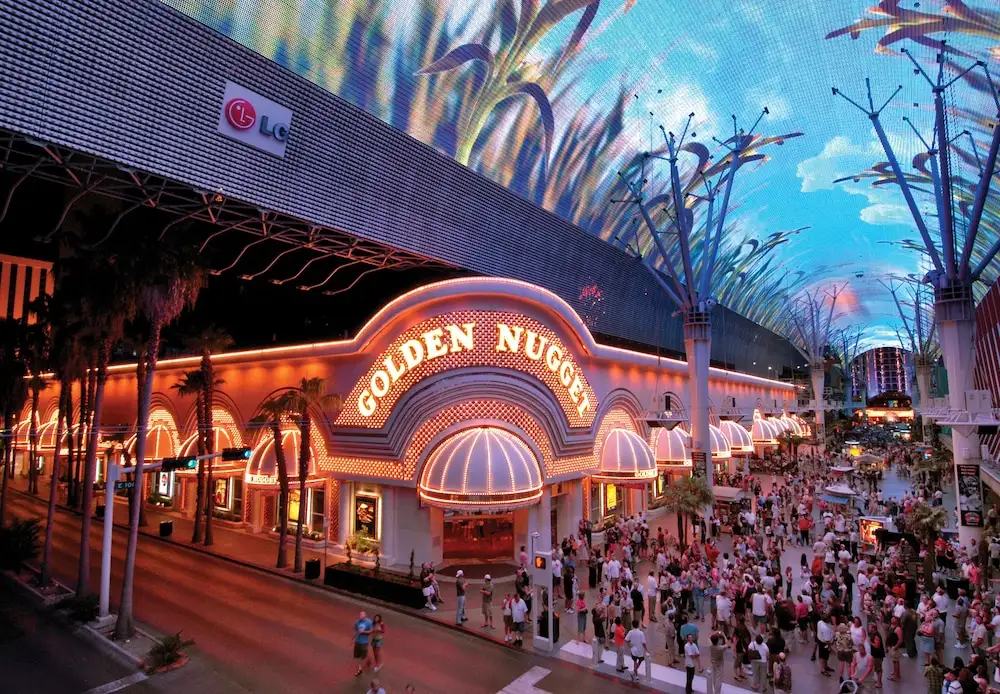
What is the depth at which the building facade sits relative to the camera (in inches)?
890

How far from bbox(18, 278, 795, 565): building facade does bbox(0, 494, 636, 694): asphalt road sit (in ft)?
13.7

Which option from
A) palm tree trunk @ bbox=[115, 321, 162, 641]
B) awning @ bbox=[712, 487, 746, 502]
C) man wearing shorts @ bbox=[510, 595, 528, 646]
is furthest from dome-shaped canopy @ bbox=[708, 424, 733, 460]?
palm tree trunk @ bbox=[115, 321, 162, 641]

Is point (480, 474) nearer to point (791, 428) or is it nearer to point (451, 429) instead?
point (451, 429)

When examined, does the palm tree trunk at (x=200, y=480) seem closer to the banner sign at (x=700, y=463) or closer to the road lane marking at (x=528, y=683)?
the road lane marking at (x=528, y=683)

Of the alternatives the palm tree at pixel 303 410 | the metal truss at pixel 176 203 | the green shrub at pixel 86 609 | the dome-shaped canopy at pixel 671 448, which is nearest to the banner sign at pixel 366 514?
the palm tree at pixel 303 410

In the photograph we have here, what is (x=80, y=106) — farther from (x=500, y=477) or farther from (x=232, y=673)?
(x=500, y=477)

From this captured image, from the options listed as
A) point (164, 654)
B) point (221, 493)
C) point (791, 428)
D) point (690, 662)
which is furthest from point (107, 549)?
point (791, 428)

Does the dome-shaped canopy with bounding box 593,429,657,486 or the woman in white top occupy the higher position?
the dome-shaped canopy with bounding box 593,429,657,486

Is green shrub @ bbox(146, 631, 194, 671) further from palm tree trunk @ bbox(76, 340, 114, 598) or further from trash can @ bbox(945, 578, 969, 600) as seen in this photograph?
trash can @ bbox(945, 578, 969, 600)

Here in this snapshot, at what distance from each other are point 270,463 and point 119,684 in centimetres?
1210

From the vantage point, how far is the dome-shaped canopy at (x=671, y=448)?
32.2 metres

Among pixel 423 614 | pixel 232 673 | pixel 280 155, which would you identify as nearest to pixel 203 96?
pixel 280 155

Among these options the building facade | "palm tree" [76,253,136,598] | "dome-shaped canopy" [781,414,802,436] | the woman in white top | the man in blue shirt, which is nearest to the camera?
the woman in white top

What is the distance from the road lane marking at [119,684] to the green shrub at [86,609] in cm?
436
